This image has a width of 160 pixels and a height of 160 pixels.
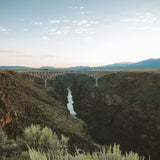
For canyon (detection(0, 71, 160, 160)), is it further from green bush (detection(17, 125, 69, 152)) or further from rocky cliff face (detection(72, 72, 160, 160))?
green bush (detection(17, 125, 69, 152))

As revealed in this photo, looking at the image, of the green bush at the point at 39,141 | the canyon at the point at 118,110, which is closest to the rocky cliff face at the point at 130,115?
the canyon at the point at 118,110

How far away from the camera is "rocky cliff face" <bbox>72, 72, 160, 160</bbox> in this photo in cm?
2350

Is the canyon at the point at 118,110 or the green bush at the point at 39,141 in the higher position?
the green bush at the point at 39,141

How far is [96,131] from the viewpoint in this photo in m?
31.1

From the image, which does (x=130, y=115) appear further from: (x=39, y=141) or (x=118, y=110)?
(x=39, y=141)

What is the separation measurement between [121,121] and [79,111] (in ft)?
61.6

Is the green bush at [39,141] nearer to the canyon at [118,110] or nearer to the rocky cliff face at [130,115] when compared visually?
the canyon at [118,110]

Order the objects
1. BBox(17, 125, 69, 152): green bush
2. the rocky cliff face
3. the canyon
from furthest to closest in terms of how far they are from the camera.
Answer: the rocky cliff face, the canyon, BBox(17, 125, 69, 152): green bush

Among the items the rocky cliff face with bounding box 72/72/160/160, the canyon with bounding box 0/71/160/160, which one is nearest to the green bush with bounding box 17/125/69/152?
the canyon with bounding box 0/71/160/160

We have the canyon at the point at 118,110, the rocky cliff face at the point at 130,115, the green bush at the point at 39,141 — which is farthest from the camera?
the rocky cliff face at the point at 130,115

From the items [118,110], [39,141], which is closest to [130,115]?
[118,110]

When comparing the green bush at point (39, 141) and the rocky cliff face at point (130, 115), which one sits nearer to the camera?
the green bush at point (39, 141)

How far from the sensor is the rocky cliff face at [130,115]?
77.1ft

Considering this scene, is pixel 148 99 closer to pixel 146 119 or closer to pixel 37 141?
pixel 146 119
